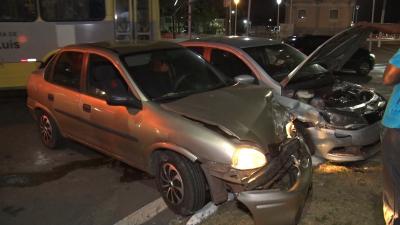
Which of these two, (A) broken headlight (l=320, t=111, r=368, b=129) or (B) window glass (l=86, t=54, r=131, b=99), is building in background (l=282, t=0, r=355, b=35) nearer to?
(A) broken headlight (l=320, t=111, r=368, b=129)

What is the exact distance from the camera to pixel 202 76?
5.20 metres

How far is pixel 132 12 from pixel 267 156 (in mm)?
7517

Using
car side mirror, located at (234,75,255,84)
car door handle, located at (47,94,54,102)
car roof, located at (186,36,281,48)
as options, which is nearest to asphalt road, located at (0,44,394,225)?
car door handle, located at (47,94,54,102)

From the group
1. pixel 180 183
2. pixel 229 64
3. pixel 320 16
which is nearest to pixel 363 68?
pixel 229 64

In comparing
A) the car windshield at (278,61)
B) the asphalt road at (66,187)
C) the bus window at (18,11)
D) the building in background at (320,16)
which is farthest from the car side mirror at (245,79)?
the building in background at (320,16)

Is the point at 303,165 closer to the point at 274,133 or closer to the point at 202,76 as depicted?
the point at 274,133

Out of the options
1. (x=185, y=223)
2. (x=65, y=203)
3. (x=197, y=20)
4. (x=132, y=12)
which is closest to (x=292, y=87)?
(x=185, y=223)

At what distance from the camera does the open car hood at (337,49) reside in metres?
4.75

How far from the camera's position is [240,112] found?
4.24 meters

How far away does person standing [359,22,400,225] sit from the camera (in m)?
2.80

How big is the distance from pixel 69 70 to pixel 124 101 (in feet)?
5.24

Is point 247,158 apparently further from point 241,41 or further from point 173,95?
point 241,41

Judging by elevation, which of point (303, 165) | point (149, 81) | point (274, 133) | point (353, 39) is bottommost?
point (303, 165)

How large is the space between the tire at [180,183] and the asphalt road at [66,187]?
0.53 feet
